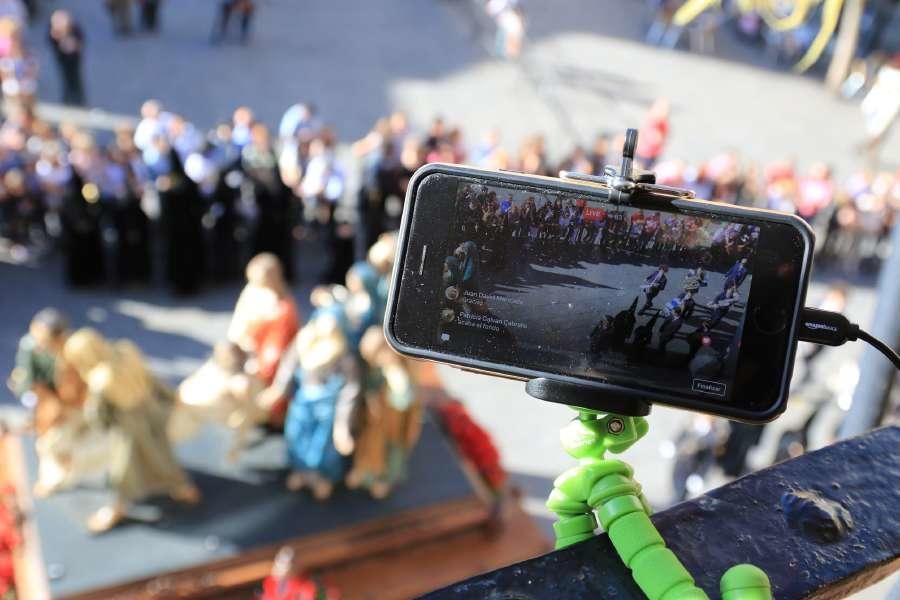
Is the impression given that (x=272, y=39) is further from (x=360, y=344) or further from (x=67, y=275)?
(x=360, y=344)

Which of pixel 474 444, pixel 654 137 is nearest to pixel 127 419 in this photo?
pixel 474 444

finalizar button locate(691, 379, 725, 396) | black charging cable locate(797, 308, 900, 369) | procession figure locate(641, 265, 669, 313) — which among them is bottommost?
finalizar button locate(691, 379, 725, 396)

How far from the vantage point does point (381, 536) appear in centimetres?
595

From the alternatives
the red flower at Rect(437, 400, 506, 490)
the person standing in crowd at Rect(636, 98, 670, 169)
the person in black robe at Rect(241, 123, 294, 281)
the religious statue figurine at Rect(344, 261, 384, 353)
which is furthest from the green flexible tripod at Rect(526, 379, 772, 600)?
the person standing in crowd at Rect(636, 98, 670, 169)

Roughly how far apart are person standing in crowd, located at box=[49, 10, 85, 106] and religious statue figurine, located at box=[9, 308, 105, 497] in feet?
24.8

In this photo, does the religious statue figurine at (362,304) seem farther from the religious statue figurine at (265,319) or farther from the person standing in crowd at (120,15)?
the person standing in crowd at (120,15)

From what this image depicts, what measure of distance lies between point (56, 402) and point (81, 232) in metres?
3.31

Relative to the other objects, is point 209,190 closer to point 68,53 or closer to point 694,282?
point 68,53

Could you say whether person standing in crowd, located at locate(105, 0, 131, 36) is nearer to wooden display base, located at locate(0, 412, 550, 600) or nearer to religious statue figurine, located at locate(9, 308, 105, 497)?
wooden display base, located at locate(0, 412, 550, 600)

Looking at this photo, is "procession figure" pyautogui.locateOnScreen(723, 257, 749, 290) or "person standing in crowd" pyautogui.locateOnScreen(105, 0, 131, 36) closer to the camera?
"procession figure" pyautogui.locateOnScreen(723, 257, 749, 290)

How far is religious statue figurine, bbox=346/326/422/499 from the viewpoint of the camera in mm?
5617

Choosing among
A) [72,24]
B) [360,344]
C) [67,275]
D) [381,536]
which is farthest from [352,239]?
[72,24]

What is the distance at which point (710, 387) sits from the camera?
1448 mm

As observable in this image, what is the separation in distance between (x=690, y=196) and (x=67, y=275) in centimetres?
845
